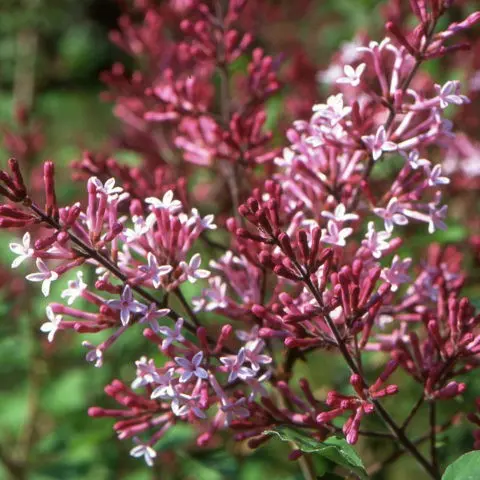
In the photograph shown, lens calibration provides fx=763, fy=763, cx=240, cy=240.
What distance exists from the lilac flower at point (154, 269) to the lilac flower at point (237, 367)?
21 centimetres

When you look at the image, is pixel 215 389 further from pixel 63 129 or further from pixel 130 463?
pixel 63 129

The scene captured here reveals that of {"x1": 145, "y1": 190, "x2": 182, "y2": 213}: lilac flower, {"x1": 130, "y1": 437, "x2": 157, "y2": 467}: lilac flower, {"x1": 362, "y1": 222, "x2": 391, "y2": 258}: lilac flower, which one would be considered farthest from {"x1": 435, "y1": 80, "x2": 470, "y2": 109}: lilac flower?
{"x1": 130, "y1": 437, "x2": 157, "y2": 467}: lilac flower

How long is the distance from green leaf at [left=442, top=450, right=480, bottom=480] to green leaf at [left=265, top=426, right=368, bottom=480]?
0.16m

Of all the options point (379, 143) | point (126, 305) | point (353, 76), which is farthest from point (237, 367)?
point (353, 76)

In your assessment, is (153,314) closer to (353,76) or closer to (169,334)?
(169,334)

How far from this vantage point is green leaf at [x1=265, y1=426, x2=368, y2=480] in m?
1.40

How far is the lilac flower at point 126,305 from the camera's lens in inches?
58.0

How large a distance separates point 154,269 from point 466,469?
70 cm

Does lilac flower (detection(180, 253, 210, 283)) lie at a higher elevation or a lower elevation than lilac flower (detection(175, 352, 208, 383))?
higher

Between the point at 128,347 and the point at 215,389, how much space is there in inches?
56.4

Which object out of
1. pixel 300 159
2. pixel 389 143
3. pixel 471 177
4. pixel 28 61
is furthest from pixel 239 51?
pixel 28 61

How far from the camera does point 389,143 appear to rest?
5.35 ft

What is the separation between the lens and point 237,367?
153 centimetres

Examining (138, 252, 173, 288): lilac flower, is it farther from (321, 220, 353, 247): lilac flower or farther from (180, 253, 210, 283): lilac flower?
(321, 220, 353, 247): lilac flower
